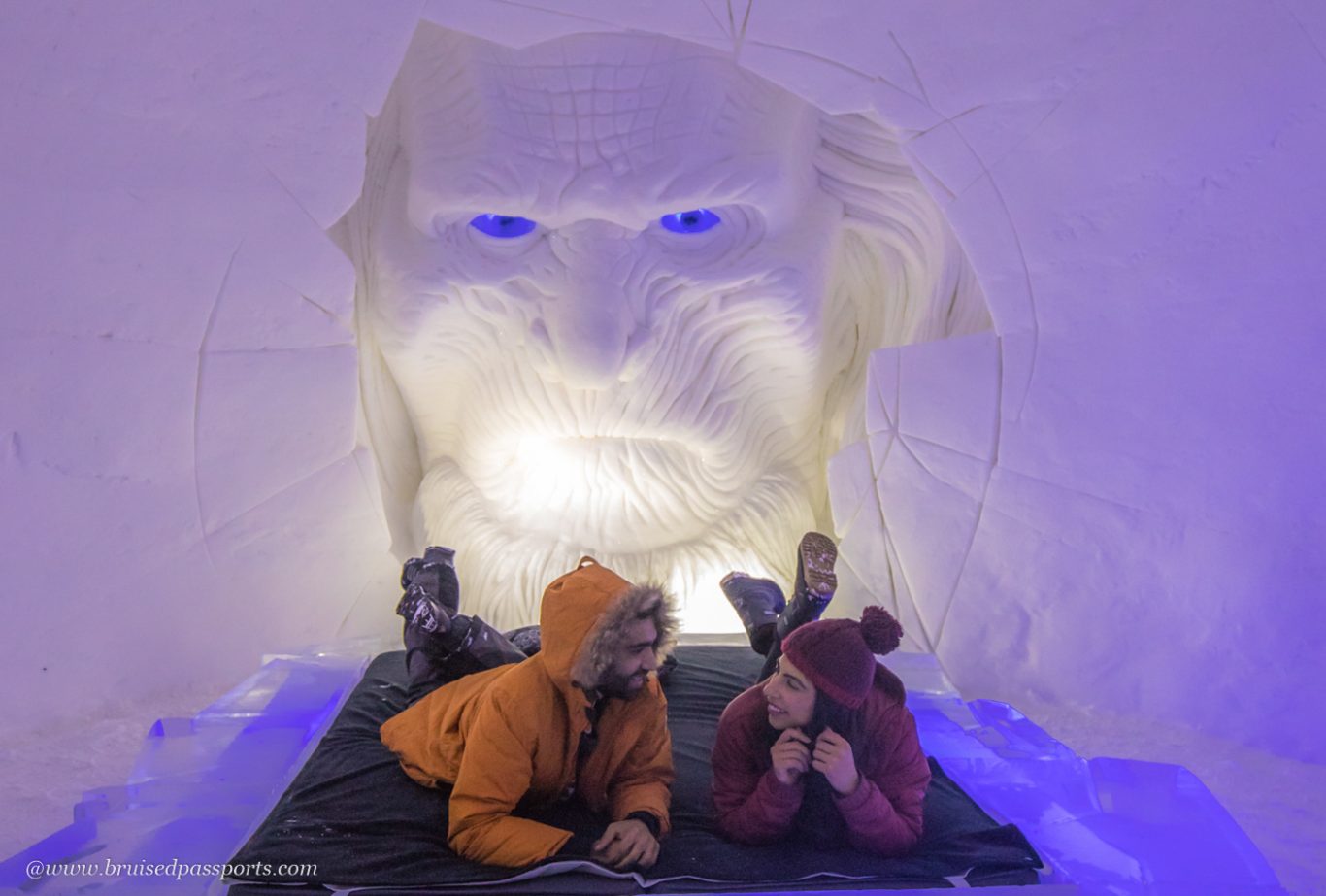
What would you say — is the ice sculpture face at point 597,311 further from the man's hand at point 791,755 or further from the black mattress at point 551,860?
the man's hand at point 791,755

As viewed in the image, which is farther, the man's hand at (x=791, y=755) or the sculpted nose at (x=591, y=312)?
the sculpted nose at (x=591, y=312)

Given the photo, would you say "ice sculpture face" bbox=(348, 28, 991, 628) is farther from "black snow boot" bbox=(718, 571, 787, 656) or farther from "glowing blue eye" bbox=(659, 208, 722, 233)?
"black snow boot" bbox=(718, 571, 787, 656)

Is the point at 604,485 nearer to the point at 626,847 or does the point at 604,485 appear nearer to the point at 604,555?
the point at 604,555

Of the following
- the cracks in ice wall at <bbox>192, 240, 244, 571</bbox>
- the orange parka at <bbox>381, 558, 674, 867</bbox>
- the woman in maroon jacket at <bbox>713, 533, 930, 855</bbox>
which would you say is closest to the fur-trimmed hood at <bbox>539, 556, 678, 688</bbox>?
the orange parka at <bbox>381, 558, 674, 867</bbox>

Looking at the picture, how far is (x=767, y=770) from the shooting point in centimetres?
159

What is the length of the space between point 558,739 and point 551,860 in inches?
7.5

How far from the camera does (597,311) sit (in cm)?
260

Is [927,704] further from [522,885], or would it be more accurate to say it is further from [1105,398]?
[522,885]

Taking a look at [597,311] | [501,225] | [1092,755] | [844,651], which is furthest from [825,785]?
[501,225]

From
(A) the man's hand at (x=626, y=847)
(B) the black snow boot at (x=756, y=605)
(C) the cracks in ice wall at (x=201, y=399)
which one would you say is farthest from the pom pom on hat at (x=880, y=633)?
(C) the cracks in ice wall at (x=201, y=399)

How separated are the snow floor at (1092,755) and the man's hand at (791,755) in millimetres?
455

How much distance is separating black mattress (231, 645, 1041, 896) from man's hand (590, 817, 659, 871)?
0.02 metres

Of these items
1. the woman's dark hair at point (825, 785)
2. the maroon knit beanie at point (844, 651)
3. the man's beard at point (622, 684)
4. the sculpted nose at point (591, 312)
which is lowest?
the woman's dark hair at point (825, 785)

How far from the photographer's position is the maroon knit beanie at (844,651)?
1.53m
